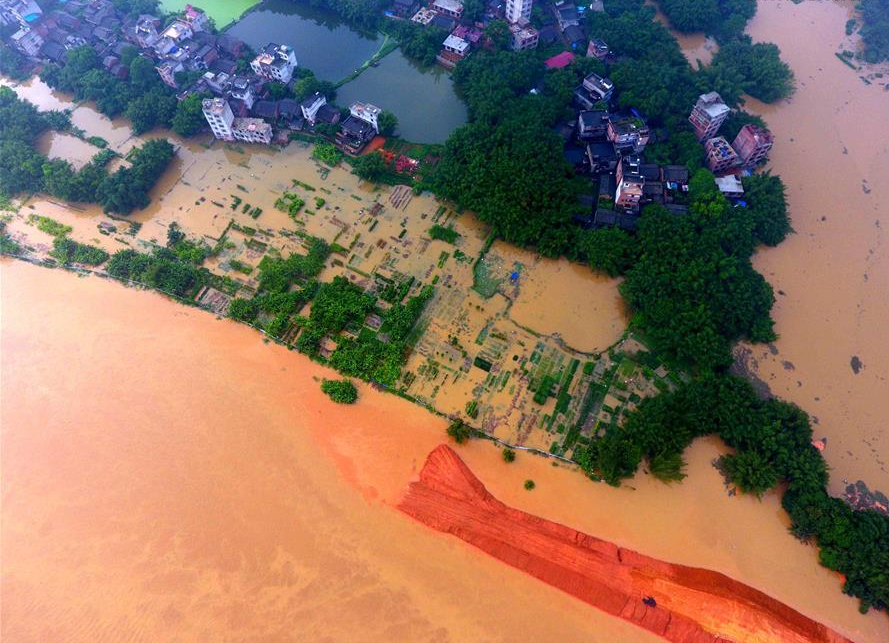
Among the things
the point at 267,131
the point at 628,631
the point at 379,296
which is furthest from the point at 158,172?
the point at 628,631

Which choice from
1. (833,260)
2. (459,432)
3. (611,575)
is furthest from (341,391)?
(833,260)

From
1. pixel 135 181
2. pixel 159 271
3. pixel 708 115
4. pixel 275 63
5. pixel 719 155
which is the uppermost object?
pixel 708 115

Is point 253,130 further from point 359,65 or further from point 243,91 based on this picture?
point 359,65

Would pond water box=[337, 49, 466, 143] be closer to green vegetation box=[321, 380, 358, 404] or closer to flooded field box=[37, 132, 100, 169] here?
flooded field box=[37, 132, 100, 169]

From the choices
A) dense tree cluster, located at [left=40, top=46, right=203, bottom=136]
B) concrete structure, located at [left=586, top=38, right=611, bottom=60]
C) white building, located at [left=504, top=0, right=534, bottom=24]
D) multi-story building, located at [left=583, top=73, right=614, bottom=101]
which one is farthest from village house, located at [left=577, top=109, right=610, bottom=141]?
dense tree cluster, located at [left=40, top=46, right=203, bottom=136]

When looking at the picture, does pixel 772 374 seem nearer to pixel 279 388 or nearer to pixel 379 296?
pixel 379 296

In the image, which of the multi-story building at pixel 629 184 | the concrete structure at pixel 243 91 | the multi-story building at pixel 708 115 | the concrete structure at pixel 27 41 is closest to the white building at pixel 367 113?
the concrete structure at pixel 243 91
